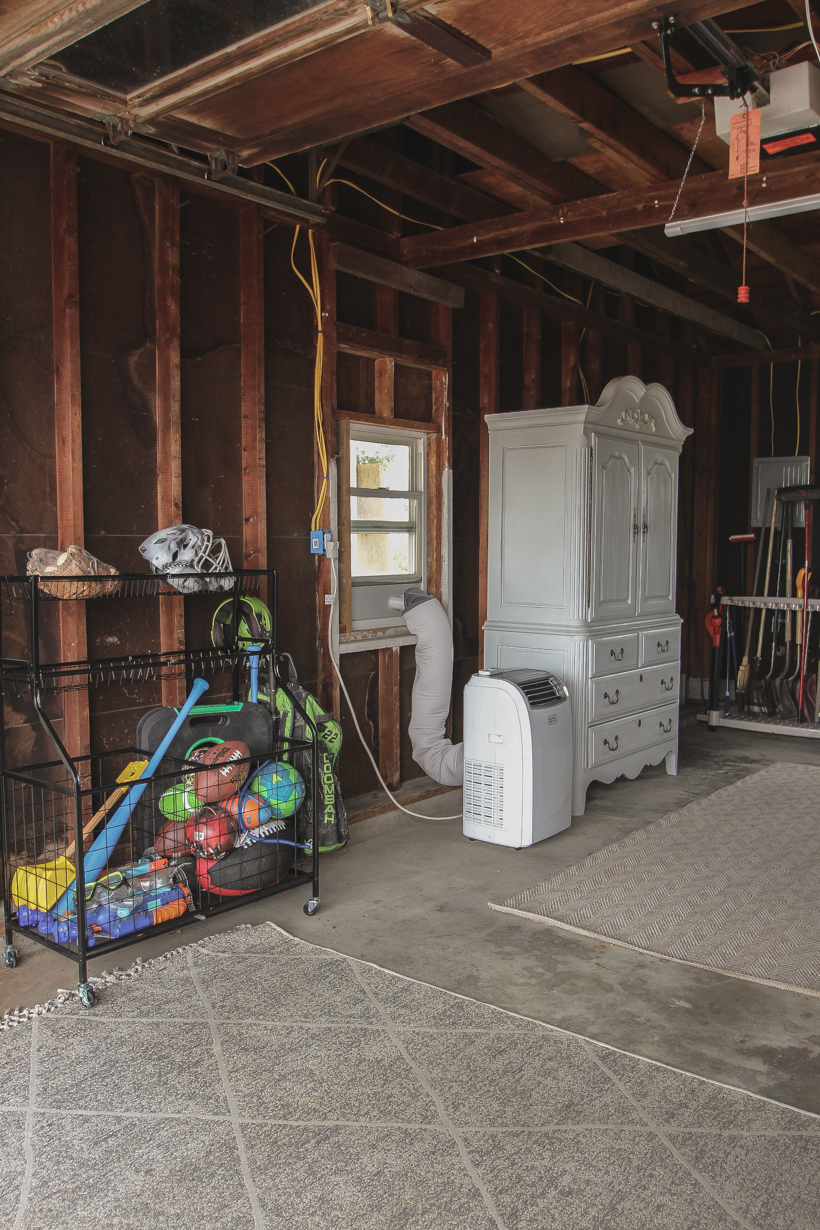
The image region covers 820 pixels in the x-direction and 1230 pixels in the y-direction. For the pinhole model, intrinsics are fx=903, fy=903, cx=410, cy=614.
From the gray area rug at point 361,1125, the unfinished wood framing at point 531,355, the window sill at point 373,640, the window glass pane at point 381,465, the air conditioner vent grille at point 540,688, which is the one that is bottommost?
the gray area rug at point 361,1125

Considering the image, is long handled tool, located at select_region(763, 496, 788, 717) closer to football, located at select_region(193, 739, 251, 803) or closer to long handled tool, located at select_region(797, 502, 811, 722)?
long handled tool, located at select_region(797, 502, 811, 722)

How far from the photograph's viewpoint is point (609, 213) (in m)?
3.78

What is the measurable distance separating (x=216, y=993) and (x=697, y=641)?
5574mm

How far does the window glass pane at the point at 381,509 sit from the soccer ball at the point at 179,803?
1.72 m

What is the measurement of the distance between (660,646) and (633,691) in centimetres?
41

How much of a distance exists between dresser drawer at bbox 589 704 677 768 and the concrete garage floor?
0.41m

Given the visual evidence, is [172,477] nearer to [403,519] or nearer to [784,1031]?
[403,519]

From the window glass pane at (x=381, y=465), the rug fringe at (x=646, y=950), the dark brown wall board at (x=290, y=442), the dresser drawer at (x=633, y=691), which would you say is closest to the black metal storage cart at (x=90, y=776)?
the dark brown wall board at (x=290, y=442)

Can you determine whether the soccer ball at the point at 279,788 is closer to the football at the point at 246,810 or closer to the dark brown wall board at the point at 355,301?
the football at the point at 246,810

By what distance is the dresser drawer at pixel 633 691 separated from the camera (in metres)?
4.39

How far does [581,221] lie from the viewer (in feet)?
12.7

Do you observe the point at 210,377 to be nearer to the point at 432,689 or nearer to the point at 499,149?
the point at 499,149

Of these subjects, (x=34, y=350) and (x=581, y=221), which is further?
(x=581, y=221)

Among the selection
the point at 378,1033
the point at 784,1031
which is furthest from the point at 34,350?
the point at 784,1031
